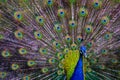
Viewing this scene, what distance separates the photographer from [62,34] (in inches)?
197

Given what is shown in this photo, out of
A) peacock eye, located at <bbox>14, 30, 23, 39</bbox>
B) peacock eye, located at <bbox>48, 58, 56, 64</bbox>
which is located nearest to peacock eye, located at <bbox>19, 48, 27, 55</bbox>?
peacock eye, located at <bbox>14, 30, 23, 39</bbox>

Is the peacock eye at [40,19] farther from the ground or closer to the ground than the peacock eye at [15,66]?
farther from the ground

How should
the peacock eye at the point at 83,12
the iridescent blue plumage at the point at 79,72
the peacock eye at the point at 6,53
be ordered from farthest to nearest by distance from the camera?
the peacock eye at the point at 6,53 → the peacock eye at the point at 83,12 → the iridescent blue plumage at the point at 79,72

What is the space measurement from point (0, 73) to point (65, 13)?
1.09 meters

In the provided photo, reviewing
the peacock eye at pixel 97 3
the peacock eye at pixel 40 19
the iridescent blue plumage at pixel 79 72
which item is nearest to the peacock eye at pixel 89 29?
the peacock eye at pixel 97 3

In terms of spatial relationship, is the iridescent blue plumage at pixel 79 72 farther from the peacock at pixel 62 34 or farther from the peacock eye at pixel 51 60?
the peacock eye at pixel 51 60

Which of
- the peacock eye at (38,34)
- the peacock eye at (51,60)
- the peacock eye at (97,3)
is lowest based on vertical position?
the peacock eye at (51,60)

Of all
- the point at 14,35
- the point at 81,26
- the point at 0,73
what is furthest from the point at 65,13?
the point at 0,73

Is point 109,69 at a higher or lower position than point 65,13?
lower

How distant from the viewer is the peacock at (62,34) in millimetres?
4965

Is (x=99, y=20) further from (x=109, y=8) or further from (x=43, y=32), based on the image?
(x=43, y=32)

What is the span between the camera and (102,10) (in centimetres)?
500

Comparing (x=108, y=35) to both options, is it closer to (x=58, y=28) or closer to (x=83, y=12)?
(x=83, y=12)

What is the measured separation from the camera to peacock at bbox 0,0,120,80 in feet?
16.3
